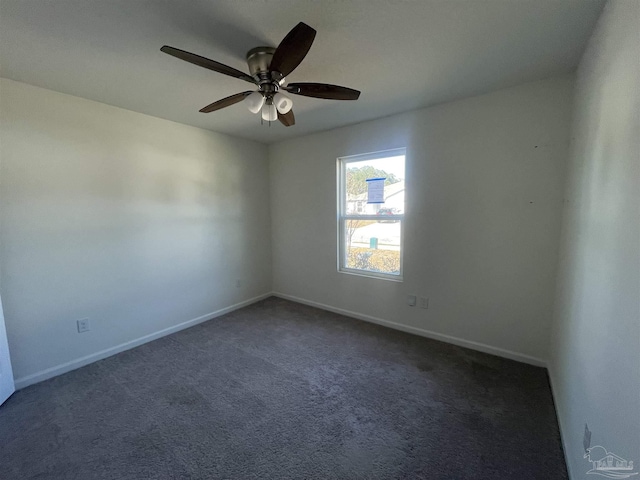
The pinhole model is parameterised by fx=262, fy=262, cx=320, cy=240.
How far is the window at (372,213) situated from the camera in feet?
10.1

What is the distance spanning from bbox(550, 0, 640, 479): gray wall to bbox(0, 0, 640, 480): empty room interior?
0.02 meters

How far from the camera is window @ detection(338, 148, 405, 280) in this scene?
3082 mm

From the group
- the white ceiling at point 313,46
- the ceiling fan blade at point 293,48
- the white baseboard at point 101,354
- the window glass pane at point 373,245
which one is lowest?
the white baseboard at point 101,354

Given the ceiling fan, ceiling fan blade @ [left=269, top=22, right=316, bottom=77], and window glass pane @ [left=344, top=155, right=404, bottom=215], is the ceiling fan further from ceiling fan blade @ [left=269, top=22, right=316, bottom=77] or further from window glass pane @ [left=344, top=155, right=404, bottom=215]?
window glass pane @ [left=344, top=155, right=404, bottom=215]

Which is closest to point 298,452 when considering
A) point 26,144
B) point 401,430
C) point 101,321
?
point 401,430

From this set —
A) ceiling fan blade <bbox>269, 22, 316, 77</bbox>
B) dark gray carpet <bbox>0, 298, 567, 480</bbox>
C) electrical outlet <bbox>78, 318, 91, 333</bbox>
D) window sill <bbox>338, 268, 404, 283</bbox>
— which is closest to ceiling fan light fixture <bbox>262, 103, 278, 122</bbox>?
ceiling fan blade <bbox>269, 22, 316, 77</bbox>

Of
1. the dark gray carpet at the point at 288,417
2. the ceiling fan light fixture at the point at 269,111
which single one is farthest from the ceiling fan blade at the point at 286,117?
the dark gray carpet at the point at 288,417

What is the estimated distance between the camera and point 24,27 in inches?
56.6

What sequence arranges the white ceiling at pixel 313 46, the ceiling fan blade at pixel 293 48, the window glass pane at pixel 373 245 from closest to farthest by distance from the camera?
the ceiling fan blade at pixel 293 48 → the white ceiling at pixel 313 46 → the window glass pane at pixel 373 245

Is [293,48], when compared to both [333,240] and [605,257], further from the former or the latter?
[333,240]

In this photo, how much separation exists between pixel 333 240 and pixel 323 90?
215 cm

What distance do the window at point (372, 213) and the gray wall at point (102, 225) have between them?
158 cm

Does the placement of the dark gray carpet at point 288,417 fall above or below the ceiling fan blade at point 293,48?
below

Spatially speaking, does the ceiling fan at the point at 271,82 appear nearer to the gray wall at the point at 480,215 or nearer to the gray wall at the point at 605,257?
the gray wall at the point at 605,257
